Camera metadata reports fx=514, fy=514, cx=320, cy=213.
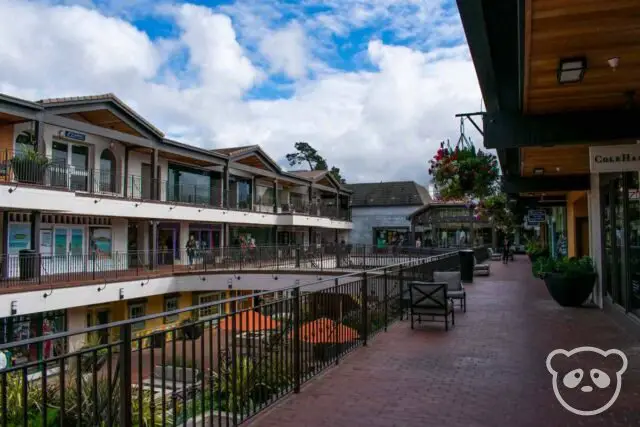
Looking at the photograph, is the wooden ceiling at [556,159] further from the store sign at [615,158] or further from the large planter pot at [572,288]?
the large planter pot at [572,288]

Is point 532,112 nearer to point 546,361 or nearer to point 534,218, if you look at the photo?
point 546,361

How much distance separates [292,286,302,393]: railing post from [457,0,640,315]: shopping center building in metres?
3.09

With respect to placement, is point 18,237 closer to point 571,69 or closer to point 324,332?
point 324,332

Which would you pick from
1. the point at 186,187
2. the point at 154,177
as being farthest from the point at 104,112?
the point at 186,187

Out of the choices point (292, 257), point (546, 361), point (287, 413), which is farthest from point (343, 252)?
point (287, 413)

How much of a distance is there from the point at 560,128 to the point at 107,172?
2131 cm

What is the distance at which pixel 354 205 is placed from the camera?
57312 millimetres

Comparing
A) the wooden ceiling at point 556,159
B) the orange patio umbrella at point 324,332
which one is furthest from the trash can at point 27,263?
the wooden ceiling at point 556,159

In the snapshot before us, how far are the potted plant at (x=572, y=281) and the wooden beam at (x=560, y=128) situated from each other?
564cm

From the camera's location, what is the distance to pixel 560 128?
6.85 meters

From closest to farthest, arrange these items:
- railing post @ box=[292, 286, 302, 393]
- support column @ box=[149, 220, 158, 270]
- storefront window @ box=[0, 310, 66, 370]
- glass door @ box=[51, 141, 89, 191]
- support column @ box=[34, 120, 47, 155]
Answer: railing post @ box=[292, 286, 302, 393]
storefront window @ box=[0, 310, 66, 370]
support column @ box=[34, 120, 47, 155]
glass door @ box=[51, 141, 89, 191]
support column @ box=[149, 220, 158, 270]

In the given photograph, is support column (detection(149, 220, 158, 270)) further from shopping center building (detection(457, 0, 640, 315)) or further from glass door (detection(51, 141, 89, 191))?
shopping center building (detection(457, 0, 640, 315))

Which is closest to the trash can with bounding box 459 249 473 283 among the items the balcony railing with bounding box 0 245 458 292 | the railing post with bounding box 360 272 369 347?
the balcony railing with bounding box 0 245 458 292

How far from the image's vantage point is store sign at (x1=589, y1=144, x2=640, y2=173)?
7.16 meters
